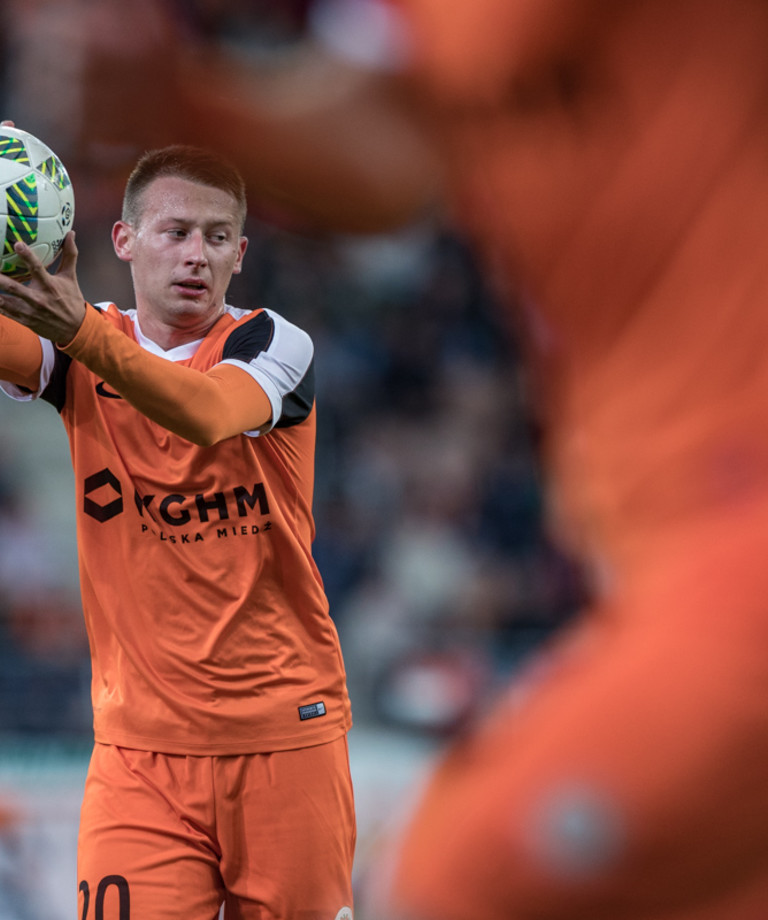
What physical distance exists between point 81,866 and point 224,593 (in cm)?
76

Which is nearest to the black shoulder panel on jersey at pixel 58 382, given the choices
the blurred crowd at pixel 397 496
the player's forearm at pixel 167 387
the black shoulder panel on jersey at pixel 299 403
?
the player's forearm at pixel 167 387

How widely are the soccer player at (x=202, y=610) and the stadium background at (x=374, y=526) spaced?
44 centimetres

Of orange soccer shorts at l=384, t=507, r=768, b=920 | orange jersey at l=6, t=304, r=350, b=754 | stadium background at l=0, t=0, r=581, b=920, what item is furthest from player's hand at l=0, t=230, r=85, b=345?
orange soccer shorts at l=384, t=507, r=768, b=920

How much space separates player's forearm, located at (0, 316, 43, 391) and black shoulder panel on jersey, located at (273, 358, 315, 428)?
64 cm

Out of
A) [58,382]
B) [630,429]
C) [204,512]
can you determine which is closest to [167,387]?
[204,512]

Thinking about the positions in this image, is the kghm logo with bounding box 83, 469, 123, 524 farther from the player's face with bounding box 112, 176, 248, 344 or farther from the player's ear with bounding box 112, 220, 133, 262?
the player's ear with bounding box 112, 220, 133, 262

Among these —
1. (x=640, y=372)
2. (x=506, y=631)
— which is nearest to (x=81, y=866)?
(x=640, y=372)

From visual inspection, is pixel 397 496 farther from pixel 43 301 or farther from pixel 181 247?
pixel 43 301

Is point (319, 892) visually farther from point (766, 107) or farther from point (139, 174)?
point (766, 107)

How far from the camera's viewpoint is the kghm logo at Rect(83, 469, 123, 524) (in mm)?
3234

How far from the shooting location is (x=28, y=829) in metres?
5.14

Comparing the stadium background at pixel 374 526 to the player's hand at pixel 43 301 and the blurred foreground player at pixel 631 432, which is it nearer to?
the player's hand at pixel 43 301

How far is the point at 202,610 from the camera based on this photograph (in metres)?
3.18

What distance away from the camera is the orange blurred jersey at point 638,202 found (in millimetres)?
1358
